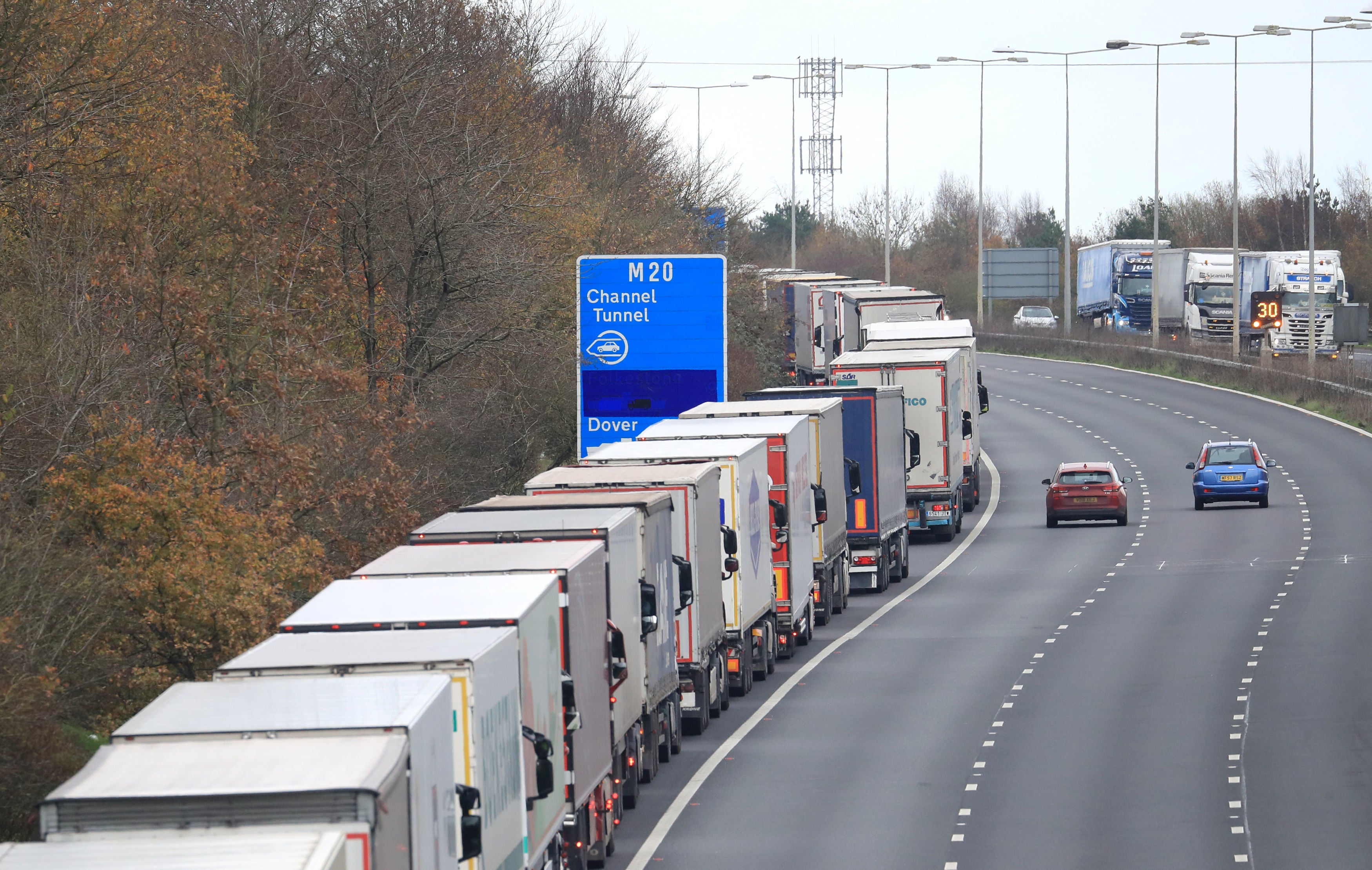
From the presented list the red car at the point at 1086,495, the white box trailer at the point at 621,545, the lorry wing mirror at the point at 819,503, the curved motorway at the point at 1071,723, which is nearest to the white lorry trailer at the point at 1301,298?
the red car at the point at 1086,495

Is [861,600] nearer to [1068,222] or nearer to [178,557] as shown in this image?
[178,557]

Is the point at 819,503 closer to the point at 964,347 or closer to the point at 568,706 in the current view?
the point at 568,706

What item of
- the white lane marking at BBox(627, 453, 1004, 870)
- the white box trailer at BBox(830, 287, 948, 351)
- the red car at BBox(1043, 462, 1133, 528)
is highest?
the white box trailer at BBox(830, 287, 948, 351)

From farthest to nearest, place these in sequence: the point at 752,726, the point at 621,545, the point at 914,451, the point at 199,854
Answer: the point at 914,451, the point at 752,726, the point at 621,545, the point at 199,854

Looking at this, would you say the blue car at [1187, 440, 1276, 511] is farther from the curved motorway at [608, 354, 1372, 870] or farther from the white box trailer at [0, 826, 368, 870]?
the white box trailer at [0, 826, 368, 870]

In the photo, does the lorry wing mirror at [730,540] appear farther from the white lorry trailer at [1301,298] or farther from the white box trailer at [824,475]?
the white lorry trailer at [1301,298]

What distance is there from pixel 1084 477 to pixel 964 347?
5853 mm

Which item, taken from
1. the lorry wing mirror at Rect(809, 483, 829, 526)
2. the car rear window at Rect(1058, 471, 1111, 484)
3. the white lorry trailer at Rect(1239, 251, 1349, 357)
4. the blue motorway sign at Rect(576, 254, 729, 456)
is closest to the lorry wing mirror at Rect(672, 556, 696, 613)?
the blue motorway sign at Rect(576, 254, 729, 456)

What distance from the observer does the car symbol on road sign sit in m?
25.1

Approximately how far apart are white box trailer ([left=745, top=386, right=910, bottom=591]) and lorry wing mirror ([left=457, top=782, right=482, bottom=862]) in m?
20.9

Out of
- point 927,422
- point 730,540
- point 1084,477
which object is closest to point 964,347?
point 1084,477

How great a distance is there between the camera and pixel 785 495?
2594 centimetres

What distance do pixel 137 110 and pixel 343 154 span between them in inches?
298

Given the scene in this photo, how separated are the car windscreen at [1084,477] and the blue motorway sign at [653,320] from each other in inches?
689
